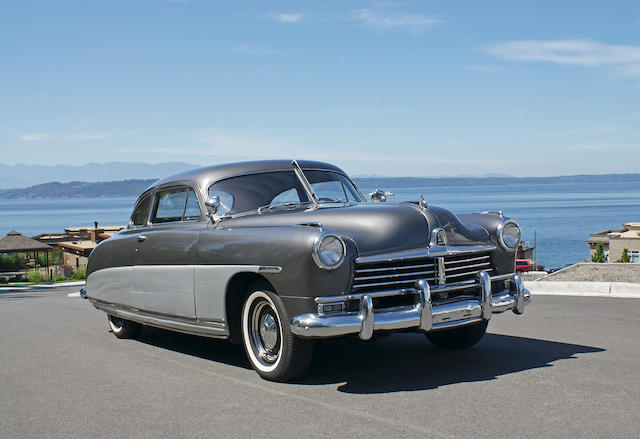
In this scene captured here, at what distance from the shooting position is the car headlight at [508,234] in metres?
6.08

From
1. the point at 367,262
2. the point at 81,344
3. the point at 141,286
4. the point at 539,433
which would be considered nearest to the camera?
the point at 539,433

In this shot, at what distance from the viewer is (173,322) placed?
6.36 m

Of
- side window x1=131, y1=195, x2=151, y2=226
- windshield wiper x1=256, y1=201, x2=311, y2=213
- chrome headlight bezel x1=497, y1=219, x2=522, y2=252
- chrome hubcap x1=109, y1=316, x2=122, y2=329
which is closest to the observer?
chrome headlight bezel x1=497, y1=219, x2=522, y2=252

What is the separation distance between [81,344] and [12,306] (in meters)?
6.72

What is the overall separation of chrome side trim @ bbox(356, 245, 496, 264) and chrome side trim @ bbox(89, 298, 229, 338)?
1474mm

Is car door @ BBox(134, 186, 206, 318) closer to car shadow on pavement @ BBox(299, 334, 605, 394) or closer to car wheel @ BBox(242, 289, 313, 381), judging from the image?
car wheel @ BBox(242, 289, 313, 381)

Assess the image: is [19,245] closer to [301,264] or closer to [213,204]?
[213,204]

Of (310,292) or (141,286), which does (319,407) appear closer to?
(310,292)

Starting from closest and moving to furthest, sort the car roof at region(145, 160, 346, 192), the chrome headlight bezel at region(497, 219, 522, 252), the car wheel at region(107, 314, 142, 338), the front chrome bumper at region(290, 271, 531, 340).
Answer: the front chrome bumper at region(290, 271, 531, 340)
the chrome headlight bezel at region(497, 219, 522, 252)
the car roof at region(145, 160, 346, 192)
the car wheel at region(107, 314, 142, 338)

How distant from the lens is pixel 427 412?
4285 mm

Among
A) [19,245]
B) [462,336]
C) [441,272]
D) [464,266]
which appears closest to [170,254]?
[441,272]

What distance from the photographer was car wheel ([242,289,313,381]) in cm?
509

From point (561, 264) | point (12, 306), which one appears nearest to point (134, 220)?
point (12, 306)

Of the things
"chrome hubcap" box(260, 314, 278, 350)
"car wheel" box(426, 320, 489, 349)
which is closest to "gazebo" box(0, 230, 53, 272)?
"car wheel" box(426, 320, 489, 349)
